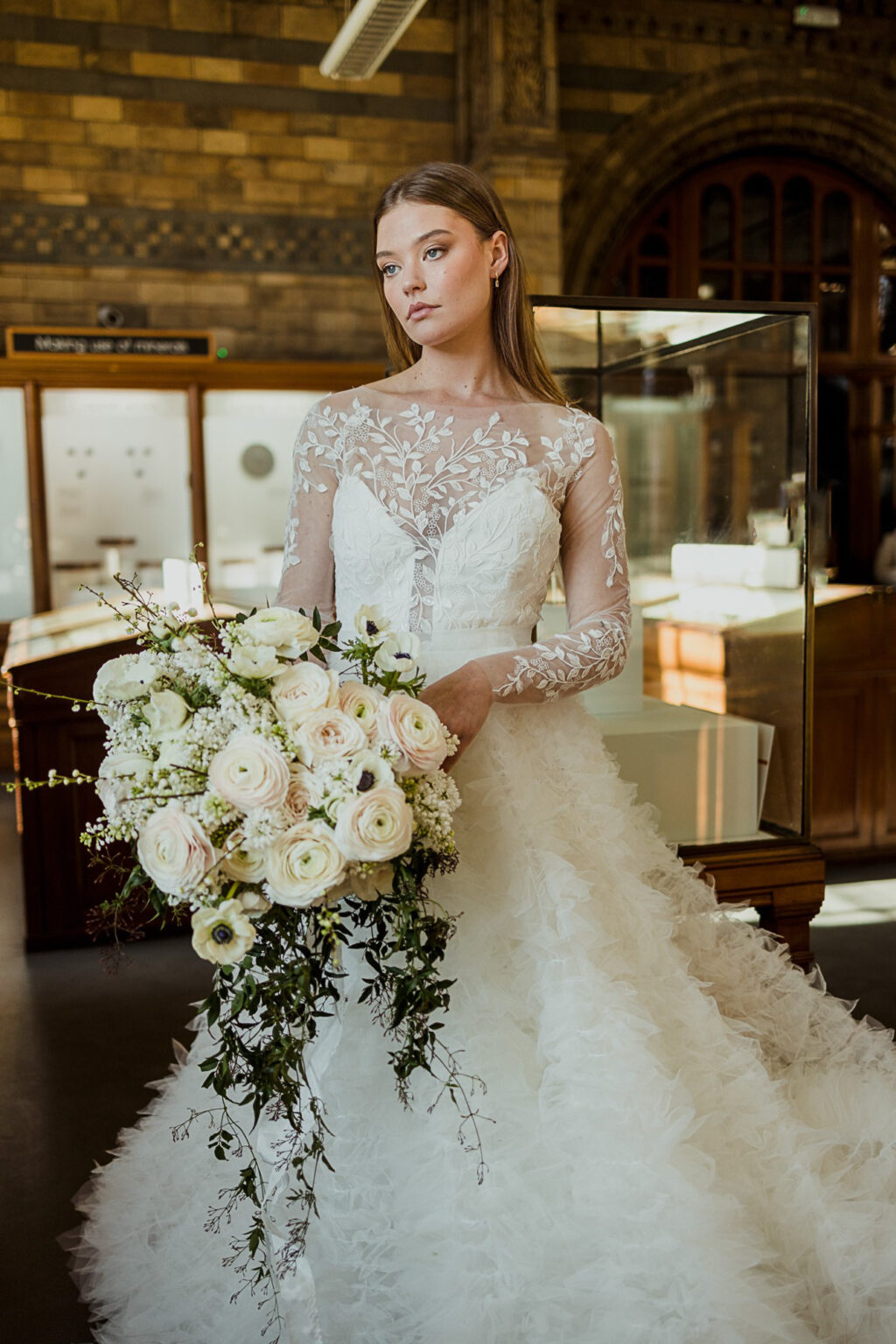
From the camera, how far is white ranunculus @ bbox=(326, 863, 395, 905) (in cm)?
149

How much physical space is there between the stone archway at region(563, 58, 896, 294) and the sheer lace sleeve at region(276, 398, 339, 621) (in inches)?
277

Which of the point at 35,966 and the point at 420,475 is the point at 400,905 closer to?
the point at 420,475

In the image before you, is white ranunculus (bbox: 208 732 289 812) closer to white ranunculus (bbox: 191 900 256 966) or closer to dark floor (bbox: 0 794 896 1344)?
white ranunculus (bbox: 191 900 256 966)

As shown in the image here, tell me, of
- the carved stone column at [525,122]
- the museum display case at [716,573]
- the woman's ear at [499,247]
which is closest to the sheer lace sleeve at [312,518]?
the woman's ear at [499,247]

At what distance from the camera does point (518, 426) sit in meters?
2.04

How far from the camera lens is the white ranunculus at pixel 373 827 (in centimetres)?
141

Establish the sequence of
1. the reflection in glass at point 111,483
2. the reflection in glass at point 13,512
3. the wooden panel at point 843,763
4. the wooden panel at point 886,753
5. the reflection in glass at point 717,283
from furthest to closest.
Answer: the reflection in glass at point 717,283, the reflection in glass at point 111,483, the reflection in glass at point 13,512, the wooden panel at point 886,753, the wooden panel at point 843,763

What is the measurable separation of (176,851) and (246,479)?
6.92 meters

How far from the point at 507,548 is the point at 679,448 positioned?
73.2 inches

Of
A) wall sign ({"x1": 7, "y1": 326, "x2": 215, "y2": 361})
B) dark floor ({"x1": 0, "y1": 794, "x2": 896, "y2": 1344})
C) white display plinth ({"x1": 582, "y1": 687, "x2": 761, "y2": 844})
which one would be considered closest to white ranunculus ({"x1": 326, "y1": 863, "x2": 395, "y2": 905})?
dark floor ({"x1": 0, "y1": 794, "x2": 896, "y2": 1344})

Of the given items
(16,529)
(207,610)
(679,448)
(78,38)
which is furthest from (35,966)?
(78,38)

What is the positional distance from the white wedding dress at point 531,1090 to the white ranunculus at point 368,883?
0.39 meters

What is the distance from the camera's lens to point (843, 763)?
539 cm

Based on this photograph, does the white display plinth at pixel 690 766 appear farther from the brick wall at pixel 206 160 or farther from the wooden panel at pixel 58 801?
the brick wall at pixel 206 160
